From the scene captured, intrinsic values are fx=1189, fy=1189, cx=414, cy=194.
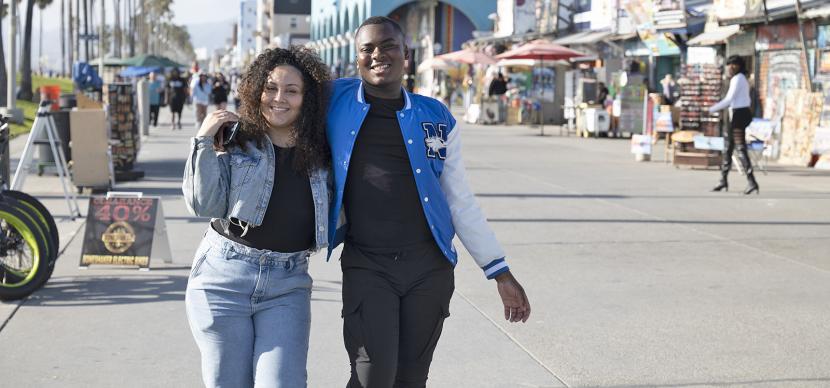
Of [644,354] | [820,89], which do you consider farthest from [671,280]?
[820,89]

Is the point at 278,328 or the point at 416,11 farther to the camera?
the point at 416,11

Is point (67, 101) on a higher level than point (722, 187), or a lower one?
higher

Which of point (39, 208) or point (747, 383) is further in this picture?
point (39, 208)

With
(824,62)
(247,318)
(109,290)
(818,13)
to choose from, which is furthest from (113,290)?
(824,62)

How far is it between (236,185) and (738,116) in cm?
1193

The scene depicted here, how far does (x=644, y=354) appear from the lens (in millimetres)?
6410

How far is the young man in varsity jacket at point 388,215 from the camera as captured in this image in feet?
12.7

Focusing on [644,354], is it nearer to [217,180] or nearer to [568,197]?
[217,180]

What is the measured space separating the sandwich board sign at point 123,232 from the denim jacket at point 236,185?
17.3 ft

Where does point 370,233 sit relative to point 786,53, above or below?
below

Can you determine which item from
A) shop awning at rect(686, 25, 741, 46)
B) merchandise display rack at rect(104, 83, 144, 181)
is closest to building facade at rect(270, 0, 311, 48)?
shop awning at rect(686, 25, 741, 46)

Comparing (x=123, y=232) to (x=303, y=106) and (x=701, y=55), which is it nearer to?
(x=303, y=106)

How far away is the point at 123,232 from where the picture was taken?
8953mm

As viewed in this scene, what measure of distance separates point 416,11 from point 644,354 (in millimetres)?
59470
